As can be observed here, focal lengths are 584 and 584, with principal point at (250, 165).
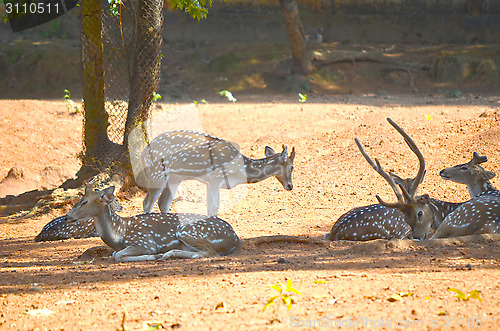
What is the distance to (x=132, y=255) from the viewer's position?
627 centimetres

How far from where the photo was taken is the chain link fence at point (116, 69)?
966 cm

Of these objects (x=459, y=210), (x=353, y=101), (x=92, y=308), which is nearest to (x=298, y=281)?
(x=92, y=308)

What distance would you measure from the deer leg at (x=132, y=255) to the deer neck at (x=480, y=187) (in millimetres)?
4293

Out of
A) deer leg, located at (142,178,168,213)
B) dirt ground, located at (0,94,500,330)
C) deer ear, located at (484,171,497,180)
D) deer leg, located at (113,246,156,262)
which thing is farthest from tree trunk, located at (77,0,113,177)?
deer ear, located at (484,171,497,180)

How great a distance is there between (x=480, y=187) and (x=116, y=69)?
6.04m

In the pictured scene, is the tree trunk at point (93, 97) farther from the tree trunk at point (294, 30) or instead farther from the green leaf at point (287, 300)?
the tree trunk at point (294, 30)

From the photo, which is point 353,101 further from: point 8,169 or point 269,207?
point 8,169

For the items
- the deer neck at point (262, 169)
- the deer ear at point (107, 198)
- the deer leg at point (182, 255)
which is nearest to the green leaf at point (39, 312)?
the deer leg at point (182, 255)

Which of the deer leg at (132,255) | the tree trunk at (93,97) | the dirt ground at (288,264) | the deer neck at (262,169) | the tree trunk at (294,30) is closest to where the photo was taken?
the dirt ground at (288,264)

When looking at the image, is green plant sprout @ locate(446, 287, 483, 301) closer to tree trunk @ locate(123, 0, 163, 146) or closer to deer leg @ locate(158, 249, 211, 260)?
Answer: deer leg @ locate(158, 249, 211, 260)

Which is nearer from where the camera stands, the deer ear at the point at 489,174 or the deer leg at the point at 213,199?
the deer ear at the point at 489,174

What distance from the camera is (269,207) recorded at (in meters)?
9.33

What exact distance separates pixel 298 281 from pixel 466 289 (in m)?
1.25

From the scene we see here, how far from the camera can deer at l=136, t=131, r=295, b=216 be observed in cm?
817
